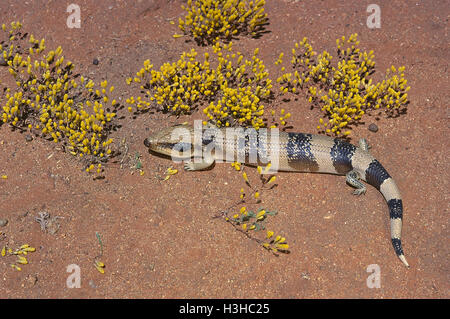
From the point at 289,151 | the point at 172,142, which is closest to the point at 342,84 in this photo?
the point at 289,151

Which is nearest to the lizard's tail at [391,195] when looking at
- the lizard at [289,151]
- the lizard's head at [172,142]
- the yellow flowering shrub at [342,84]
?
the lizard at [289,151]

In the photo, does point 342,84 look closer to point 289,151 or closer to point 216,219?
point 289,151

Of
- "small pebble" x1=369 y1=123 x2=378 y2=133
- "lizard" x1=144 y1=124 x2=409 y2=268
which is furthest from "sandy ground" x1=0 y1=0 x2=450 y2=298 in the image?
"lizard" x1=144 y1=124 x2=409 y2=268

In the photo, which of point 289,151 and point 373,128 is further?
point 373,128

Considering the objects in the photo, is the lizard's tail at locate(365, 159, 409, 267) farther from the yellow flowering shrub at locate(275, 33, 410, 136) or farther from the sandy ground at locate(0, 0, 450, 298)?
the yellow flowering shrub at locate(275, 33, 410, 136)

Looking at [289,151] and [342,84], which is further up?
[342,84]

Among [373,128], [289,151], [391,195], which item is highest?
[373,128]
